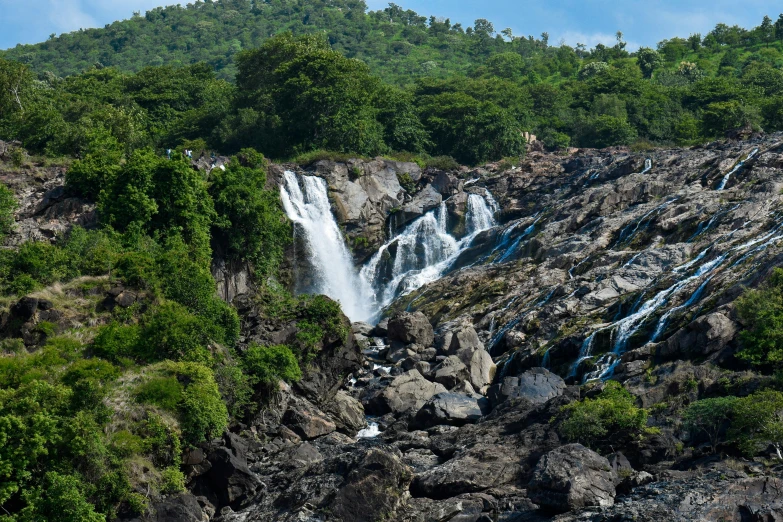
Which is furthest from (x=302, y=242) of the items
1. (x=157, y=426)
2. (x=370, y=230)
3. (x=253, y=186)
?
(x=157, y=426)

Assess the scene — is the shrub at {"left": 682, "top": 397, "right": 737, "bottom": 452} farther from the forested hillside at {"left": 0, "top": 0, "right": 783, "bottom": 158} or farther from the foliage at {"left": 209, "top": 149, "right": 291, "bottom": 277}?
the forested hillside at {"left": 0, "top": 0, "right": 783, "bottom": 158}

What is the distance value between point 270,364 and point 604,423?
15684mm

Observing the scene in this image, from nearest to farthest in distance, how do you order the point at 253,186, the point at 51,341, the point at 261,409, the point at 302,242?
the point at 51,341 < the point at 261,409 < the point at 253,186 < the point at 302,242

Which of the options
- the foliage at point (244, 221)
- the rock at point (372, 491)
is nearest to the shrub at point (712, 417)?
the rock at point (372, 491)

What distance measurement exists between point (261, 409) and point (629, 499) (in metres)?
18.8

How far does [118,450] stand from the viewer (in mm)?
33281

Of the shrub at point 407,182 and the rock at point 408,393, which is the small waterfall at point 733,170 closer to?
the shrub at point 407,182

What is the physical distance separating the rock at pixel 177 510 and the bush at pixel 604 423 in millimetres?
13237

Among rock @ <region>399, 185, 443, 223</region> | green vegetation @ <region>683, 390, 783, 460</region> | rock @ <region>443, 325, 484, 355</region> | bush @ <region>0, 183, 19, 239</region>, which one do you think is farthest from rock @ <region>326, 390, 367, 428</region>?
rock @ <region>399, 185, 443, 223</region>

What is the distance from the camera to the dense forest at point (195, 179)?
33156mm

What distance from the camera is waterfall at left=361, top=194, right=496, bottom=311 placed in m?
71.4

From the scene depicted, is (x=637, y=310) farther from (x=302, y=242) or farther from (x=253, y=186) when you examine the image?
(x=302, y=242)

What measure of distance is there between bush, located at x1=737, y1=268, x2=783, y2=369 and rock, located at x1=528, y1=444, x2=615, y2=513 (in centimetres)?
1020

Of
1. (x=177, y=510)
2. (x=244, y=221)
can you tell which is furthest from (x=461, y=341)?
(x=177, y=510)
